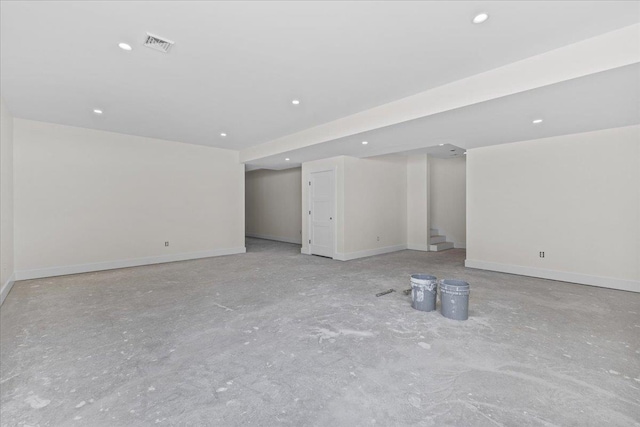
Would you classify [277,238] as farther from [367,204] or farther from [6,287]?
[6,287]

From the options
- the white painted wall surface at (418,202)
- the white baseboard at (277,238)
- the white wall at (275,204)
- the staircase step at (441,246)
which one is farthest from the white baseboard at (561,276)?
the white wall at (275,204)

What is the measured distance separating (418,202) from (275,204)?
15.7ft

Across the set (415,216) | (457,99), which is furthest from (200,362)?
(415,216)

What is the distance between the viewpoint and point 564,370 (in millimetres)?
2062

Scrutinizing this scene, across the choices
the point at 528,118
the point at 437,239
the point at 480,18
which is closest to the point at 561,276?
the point at 528,118

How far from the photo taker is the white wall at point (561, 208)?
13.5 feet

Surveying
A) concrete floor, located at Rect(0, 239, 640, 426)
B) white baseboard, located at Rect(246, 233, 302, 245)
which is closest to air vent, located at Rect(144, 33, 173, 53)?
concrete floor, located at Rect(0, 239, 640, 426)

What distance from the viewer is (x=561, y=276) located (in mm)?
4602

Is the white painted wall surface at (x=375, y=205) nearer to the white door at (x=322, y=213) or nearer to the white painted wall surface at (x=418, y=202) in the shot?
Answer: the white painted wall surface at (x=418, y=202)

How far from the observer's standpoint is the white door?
6672 millimetres

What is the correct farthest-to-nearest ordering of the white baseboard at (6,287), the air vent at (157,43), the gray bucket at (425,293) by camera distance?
1. the white baseboard at (6,287)
2. the gray bucket at (425,293)
3. the air vent at (157,43)

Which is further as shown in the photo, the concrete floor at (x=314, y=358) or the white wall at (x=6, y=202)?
the white wall at (x=6, y=202)

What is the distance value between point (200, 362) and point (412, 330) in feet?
6.21

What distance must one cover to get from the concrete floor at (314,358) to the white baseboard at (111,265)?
A: 2.83 ft
